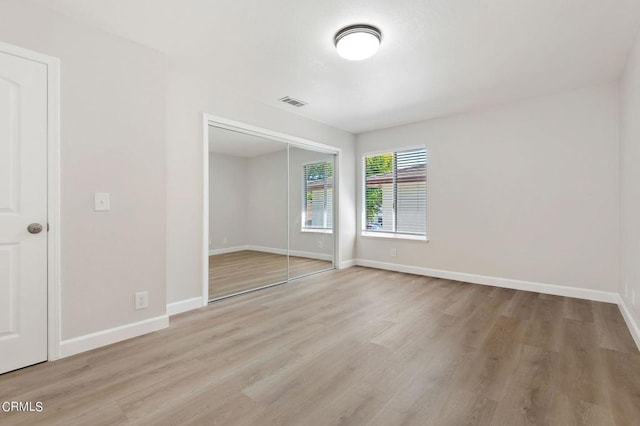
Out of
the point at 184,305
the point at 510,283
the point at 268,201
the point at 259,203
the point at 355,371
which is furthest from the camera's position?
the point at 268,201

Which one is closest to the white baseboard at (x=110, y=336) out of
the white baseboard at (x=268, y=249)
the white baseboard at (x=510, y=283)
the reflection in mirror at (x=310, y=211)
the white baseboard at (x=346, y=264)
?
the white baseboard at (x=268, y=249)

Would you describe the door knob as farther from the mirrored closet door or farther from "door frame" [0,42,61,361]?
the mirrored closet door

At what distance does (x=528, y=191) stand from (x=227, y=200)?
3.98 meters

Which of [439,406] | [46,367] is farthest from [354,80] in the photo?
[46,367]

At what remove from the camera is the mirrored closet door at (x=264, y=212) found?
3.72m

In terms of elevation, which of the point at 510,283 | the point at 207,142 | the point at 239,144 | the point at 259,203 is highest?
the point at 239,144

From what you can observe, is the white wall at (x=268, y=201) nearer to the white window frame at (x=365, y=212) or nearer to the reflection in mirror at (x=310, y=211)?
the reflection in mirror at (x=310, y=211)

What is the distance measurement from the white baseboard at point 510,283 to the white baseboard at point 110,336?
3.66 meters

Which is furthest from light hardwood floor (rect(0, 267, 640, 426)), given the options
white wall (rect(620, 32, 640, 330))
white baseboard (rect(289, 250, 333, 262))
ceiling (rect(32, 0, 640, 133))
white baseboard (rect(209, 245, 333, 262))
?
ceiling (rect(32, 0, 640, 133))

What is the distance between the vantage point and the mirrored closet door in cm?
372

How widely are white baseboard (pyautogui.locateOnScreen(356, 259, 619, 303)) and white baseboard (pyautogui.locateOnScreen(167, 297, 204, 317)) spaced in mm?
3178

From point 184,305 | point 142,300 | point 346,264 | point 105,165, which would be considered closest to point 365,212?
point 346,264

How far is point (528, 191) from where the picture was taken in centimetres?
392

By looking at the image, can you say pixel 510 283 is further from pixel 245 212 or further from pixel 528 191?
pixel 245 212
